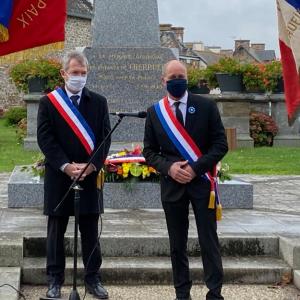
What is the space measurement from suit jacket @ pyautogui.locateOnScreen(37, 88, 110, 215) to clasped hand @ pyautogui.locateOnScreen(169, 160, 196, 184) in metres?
0.74

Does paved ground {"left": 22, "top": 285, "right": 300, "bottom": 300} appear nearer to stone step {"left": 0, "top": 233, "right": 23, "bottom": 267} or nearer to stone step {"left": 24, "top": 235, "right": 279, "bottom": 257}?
stone step {"left": 0, "top": 233, "right": 23, "bottom": 267}

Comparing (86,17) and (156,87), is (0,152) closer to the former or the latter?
(156,87)

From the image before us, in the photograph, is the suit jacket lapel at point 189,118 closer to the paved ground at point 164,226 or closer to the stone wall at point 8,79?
the paved ground at point 164,226

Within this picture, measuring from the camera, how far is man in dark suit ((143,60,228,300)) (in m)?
6.07

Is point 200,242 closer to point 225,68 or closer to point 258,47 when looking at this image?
point 225,68

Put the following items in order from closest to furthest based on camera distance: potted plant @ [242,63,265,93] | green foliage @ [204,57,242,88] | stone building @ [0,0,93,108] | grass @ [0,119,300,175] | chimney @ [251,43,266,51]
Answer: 1. grass @ [0,119,300,175]
2. green foliage @ [204,57,242,88]
3. potted plant @ [242,63,265,93]
4. stone building @ [0,0,93,108]
5. chimney @ [251,43,266,51]

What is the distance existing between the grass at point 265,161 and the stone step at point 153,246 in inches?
316

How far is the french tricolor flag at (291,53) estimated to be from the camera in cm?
595

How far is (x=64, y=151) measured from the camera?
21.3ft

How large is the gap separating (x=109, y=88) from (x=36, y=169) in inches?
91.6

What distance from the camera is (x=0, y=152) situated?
69.4 ft

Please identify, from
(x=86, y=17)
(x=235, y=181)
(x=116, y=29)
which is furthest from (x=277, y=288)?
(x=86, y=17)

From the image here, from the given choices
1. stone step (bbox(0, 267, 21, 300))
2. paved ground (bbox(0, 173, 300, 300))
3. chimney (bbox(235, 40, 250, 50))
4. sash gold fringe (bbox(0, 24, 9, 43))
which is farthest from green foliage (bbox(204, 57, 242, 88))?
chimney (bbox(235, 40, 250, 50))

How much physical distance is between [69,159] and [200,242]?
1310 millimetres
